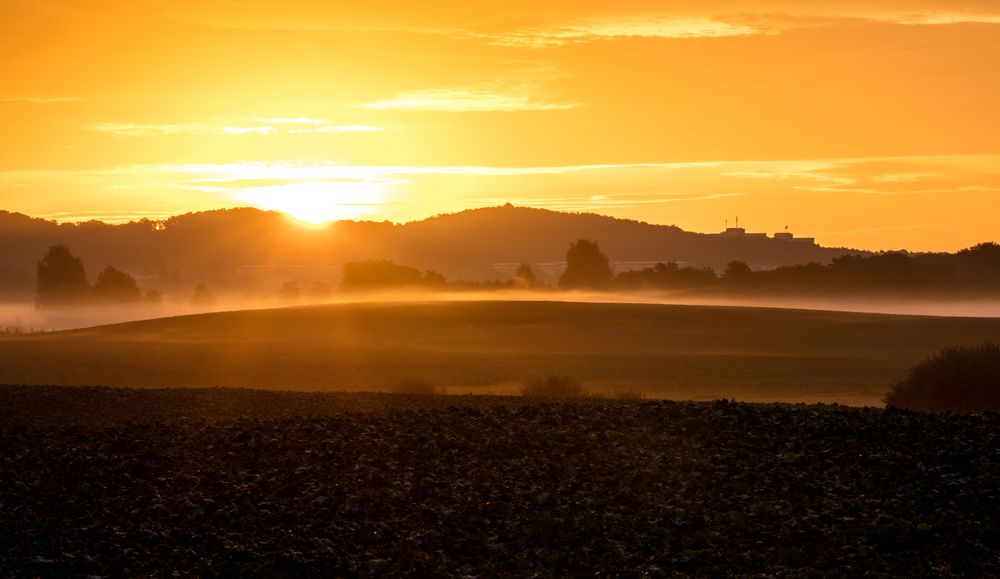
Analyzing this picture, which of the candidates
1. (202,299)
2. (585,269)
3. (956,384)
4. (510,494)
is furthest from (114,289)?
(510,494)

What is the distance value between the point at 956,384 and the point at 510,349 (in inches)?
1239

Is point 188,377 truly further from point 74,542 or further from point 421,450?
point 74,542

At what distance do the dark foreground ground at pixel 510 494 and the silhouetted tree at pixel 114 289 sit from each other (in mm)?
142921

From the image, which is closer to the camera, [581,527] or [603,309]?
[581,527]

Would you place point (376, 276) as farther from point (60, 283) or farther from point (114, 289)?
point (114, 289)

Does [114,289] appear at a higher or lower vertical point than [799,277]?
lower

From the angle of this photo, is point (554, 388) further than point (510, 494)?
Yes

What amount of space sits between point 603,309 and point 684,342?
15045 mm

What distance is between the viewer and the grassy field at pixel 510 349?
137 ft

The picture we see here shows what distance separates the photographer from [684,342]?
6328 centimetres

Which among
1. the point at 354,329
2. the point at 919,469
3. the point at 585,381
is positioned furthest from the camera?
the point at 354,329

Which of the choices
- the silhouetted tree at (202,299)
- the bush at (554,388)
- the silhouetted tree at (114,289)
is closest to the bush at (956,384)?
the bush at (554,388)

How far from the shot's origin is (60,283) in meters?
150

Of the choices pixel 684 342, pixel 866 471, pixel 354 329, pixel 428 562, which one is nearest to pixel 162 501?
pixel 428 562
